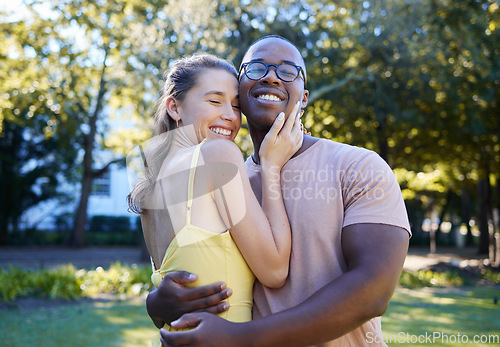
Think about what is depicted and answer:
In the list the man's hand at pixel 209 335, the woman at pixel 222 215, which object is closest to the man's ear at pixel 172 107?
the woman at pixel 222 215

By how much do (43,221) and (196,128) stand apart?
104 ft

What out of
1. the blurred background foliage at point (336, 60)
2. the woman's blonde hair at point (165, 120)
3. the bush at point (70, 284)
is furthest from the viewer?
the blurred background foliage at point (336, 60)

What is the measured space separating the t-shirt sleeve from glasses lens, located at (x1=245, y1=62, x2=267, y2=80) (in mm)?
630

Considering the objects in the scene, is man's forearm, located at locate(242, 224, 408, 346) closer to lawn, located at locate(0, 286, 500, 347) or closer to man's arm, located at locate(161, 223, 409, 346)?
man's arm, located at locate(161, 223, 409, 346)

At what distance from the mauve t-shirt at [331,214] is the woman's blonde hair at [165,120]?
732mm

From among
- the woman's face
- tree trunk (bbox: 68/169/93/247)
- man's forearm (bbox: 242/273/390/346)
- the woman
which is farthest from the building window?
man's forearm (bbox: 242/273/390/346)

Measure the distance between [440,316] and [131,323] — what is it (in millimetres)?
5569

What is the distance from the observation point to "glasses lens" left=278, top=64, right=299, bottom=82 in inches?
82.7

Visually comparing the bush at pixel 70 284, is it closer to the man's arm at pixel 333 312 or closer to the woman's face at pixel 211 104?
the woman's face at pixel 211 104

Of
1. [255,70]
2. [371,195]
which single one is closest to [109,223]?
[255,70]

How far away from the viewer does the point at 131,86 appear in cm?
1691

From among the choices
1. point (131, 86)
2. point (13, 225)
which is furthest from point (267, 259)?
point (13, 225)

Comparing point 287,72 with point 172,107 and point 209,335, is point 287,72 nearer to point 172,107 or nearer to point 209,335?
point 172,107

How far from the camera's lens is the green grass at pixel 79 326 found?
260 inches
